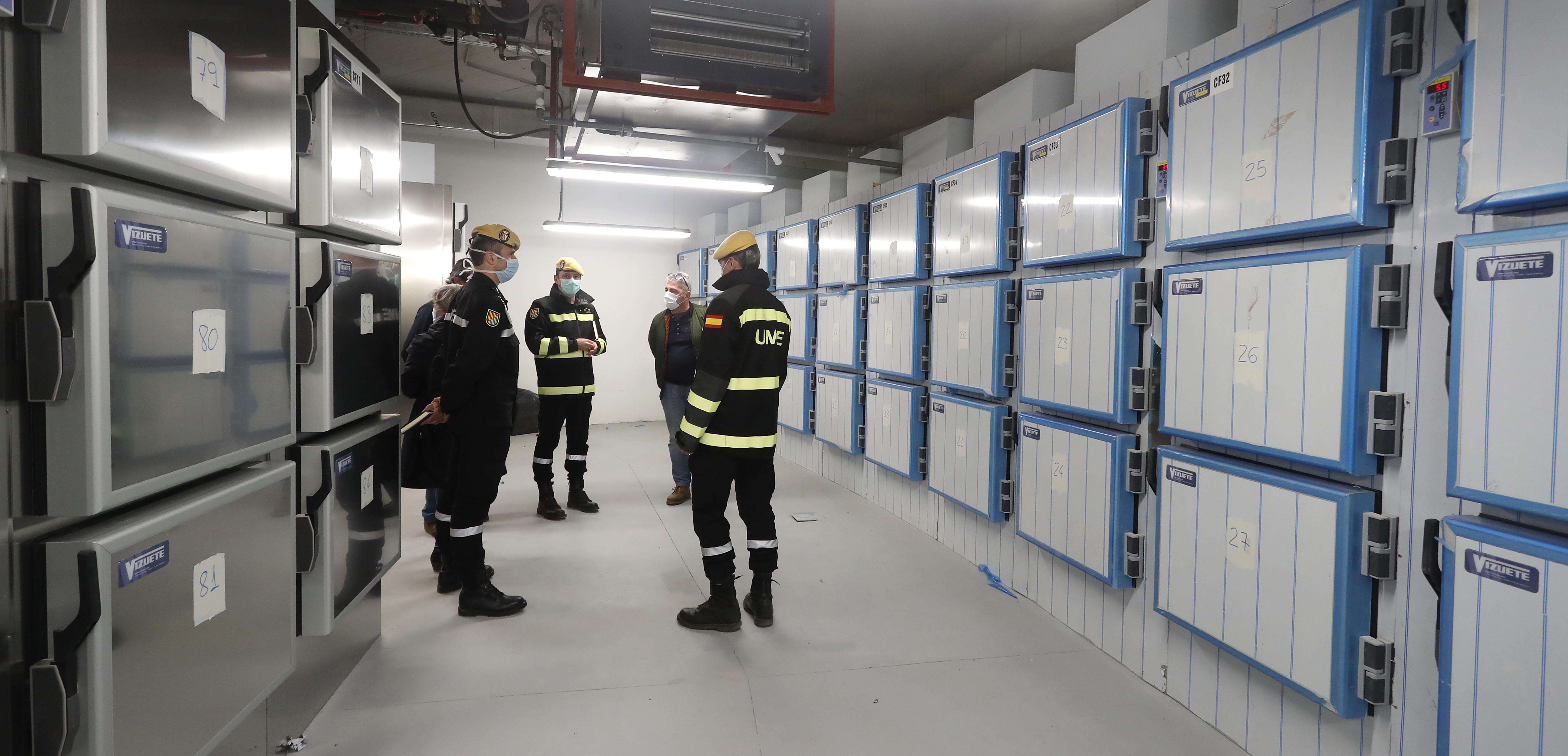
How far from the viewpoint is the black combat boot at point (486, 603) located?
3143mm

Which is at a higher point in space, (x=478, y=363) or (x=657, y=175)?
(x=657, y=175)

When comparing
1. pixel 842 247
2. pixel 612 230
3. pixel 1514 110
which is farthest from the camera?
pixel 612 230

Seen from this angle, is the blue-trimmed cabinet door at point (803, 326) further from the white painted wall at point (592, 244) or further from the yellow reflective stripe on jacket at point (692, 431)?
the white painted wall at point (592, 244)

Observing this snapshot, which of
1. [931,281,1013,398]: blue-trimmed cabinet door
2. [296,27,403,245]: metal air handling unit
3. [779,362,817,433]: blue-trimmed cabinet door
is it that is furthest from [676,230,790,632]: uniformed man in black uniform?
[779,362,817,433]: blue-trimmed cabinet door

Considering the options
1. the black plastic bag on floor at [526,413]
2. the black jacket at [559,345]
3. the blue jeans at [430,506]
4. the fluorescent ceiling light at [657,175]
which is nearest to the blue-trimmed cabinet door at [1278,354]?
A: the fluorescent ceiling light at [657,175]

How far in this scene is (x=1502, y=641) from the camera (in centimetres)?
152

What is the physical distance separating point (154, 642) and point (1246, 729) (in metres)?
2.75

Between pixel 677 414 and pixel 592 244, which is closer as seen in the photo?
pixel 677 414

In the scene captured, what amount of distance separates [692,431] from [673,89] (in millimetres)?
1326

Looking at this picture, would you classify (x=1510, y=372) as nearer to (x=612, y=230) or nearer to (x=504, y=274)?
(x=504, y=274)

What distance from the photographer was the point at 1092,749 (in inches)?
88.8

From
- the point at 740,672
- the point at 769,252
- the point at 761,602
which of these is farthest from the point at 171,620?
the point at 769,252

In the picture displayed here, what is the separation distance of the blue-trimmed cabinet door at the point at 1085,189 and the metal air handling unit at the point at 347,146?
8.32 feet

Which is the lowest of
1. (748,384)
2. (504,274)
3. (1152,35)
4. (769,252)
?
(748,384)
